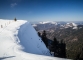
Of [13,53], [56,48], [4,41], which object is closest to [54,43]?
[56,48]

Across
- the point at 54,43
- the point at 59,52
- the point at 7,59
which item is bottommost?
the point at 59,52

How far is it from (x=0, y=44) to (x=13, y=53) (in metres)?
3.95

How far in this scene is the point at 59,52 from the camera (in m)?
48.2

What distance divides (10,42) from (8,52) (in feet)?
10.0

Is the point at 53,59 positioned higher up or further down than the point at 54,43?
higher up

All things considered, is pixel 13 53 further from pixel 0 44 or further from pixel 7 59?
pixel 0 44

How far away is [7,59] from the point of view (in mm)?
9570

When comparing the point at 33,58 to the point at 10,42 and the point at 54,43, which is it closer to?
the point at 10,42

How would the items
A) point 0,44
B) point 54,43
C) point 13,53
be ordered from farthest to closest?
point 54,43 < point 0,44 < point 13,53

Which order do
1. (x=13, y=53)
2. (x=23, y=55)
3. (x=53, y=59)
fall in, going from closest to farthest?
(x=53, y=59)
(x=23, y=55)
(x=13, y=53)

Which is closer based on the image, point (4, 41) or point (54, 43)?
point (4, 41)

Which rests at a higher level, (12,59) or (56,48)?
(12,59)

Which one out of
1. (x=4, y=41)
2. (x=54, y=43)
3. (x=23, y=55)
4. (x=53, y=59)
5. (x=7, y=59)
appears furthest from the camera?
(x=54, y=43)

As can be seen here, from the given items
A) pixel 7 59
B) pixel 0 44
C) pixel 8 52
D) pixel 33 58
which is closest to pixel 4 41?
pixel 0 44
